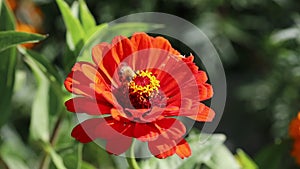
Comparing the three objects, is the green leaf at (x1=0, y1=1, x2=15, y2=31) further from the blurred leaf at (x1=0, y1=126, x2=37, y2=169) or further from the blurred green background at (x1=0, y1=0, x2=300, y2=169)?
the blurred green background at (x1=0, y1=0, x2=300, y2=169)

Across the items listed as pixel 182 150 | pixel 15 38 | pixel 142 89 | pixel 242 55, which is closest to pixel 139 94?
pixel 142 89

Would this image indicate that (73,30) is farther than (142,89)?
Yes

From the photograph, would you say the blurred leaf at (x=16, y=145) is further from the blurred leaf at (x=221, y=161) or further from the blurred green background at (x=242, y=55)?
the blurred leaf at (x=221, y=161)

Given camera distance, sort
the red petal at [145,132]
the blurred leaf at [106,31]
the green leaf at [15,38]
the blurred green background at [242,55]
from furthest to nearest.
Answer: the blurred green background at [242,55] < the blurred leaf at [106,31] < the green leaf at [15,38] < the red petal at [145,132]

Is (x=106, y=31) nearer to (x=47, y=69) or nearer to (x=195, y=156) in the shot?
(x=47, y=69)

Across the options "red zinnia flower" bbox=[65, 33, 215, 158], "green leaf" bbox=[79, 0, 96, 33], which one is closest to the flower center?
"red zinnia flower" bbox=[65, 33, 215, 158]

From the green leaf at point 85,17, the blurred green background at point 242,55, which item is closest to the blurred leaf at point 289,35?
the blurred green background at point 242,55

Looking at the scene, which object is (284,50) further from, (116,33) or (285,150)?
(116,33)
